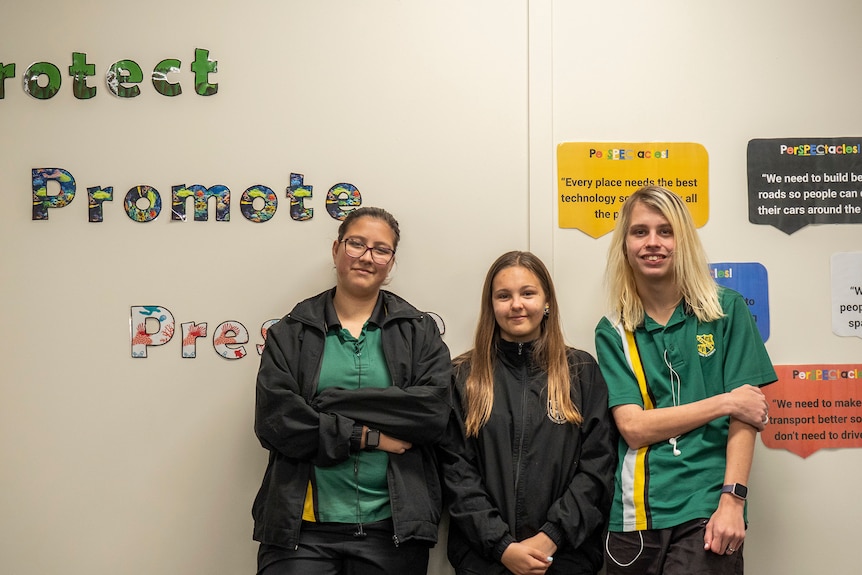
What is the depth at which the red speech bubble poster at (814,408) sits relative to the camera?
2314 mm

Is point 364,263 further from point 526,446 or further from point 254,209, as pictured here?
point 526,446

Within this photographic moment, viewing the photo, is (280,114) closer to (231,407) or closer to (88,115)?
(88,115)

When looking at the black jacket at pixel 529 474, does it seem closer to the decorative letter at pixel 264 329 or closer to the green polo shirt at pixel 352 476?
the green polo shirt at pixel 352 476

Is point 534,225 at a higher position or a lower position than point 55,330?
higher

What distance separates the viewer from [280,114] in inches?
92.8

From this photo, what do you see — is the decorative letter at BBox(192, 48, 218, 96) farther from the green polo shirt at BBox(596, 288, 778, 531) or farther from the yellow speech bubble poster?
the green polo shirt at BBox(596, 288, 778, 531)

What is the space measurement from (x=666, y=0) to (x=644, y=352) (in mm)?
1235

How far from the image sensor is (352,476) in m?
1.97

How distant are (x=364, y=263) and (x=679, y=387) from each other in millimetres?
961

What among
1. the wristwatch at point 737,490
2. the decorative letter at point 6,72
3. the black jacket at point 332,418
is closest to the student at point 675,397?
the wristwatch at point 737,490

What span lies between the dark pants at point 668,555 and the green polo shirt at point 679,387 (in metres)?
0.03

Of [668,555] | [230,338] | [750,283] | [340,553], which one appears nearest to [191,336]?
[230,338]

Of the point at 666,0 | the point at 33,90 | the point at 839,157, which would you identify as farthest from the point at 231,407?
the point at 839,157

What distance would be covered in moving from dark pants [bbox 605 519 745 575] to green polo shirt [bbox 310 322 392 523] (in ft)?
2.12
